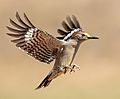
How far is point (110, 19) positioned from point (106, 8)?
48cm

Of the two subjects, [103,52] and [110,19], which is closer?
[103,52]

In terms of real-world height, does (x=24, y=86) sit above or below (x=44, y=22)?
below

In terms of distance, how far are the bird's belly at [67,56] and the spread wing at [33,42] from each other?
8 cm

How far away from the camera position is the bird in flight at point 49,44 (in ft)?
31.9

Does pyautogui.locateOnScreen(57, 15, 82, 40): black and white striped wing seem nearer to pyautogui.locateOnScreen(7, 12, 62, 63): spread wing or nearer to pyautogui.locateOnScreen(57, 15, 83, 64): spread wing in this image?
pyautogui.locateOnScreen(57, 15, 83, 64): spread wing

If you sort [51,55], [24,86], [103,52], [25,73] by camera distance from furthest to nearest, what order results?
[103,52]
[25,73]
[24,86]
[51,55]

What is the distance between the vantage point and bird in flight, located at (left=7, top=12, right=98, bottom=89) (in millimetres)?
9734

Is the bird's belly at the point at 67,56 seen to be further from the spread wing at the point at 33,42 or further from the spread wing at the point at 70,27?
the spread wing at the point at 70,27

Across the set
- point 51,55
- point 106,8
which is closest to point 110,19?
point 106,8

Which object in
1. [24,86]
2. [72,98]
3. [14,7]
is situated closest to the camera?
[72,98]

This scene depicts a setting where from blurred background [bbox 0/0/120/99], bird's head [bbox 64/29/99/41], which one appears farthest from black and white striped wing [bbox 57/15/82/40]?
blurred background [bbox 0/0/120/99]

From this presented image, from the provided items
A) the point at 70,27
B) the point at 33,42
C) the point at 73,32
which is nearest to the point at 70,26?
the point at 70,27

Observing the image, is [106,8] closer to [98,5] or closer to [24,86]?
[98,5]

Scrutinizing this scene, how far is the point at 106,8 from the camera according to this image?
23.7m
